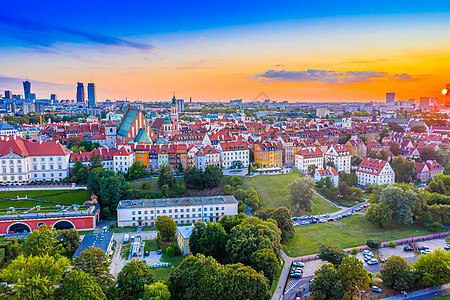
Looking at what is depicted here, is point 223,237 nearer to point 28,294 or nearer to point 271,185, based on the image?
point 28,294

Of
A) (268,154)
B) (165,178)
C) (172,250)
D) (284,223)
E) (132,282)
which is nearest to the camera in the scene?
(132,282)

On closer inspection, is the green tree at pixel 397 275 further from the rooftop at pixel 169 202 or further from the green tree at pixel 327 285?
the rooftop at pixel 169 202

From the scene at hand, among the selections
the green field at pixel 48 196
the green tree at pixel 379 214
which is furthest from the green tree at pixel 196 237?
the green tree at pixel 379 214

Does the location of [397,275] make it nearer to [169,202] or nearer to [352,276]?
[352,276]

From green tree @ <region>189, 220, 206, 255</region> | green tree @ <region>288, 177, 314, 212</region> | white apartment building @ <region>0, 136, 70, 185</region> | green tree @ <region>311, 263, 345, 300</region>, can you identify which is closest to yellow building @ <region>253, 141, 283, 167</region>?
green tree @ <region>288, 177, 314, 212</region>

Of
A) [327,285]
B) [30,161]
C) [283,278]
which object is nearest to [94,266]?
[283,278]

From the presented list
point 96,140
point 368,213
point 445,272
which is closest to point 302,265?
point 445,272

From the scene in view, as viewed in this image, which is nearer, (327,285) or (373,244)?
(327,285)
